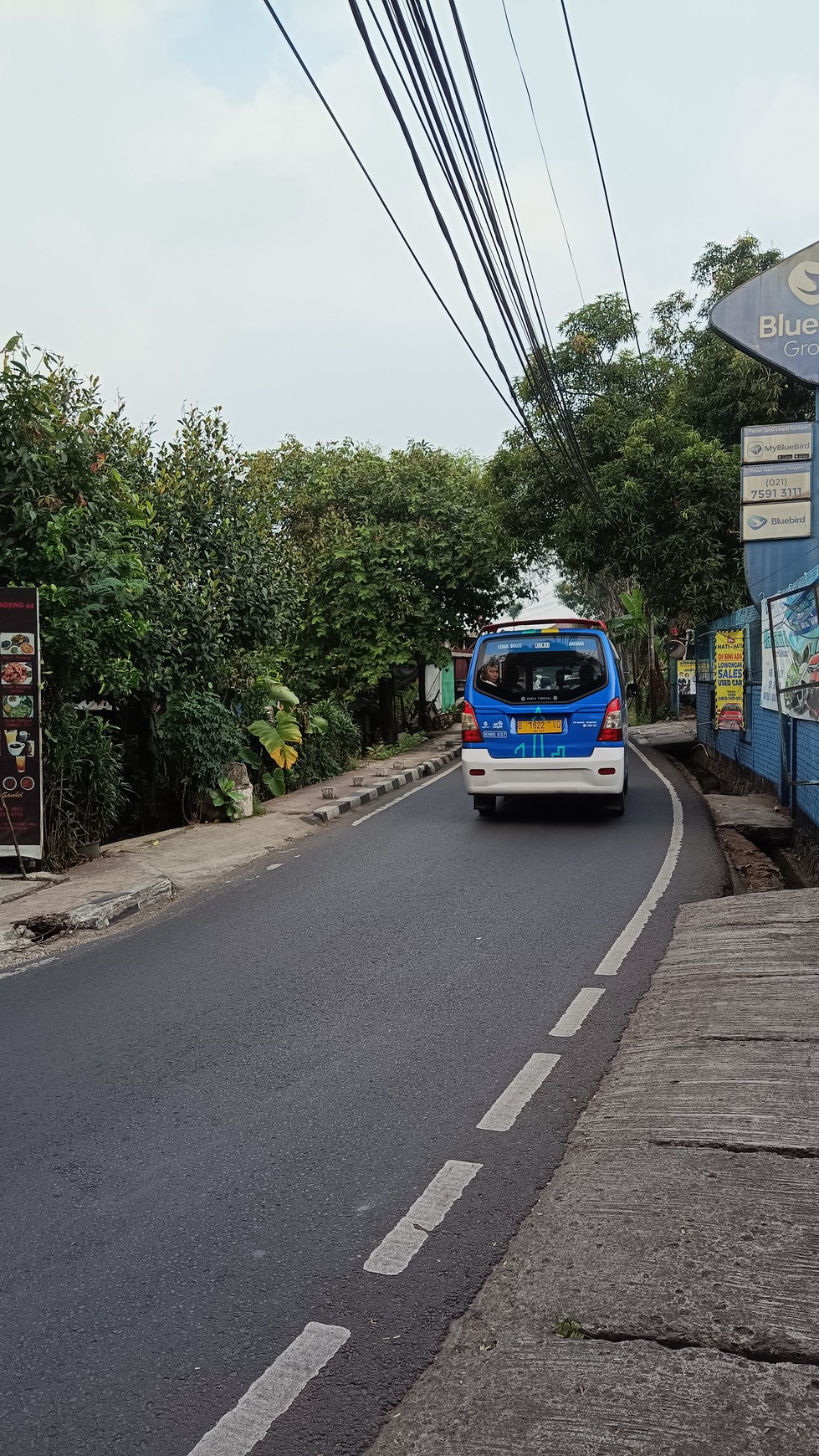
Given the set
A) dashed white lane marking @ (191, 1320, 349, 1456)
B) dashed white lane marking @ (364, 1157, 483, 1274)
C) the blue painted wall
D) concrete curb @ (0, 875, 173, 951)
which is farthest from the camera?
the blue painted wall

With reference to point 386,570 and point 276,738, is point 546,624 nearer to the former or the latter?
point 276,738

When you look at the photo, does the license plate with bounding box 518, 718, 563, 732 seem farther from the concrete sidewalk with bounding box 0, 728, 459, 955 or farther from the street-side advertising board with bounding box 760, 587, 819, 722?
the concrete sidewalk with bounding box 0, 728, 459, 955

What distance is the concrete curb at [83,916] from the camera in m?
7.55

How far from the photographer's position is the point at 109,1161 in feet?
12.8

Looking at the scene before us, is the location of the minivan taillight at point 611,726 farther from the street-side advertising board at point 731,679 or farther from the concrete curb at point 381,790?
the street-side advertising board at point 731,679

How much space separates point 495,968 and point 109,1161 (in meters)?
2.82

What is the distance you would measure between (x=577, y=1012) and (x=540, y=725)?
20.2 feet

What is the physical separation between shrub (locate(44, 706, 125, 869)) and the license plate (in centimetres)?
420

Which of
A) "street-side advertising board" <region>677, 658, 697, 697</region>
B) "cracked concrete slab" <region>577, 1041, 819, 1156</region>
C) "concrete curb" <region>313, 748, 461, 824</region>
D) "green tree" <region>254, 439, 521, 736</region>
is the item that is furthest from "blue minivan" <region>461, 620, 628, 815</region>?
"street-side advertising board" <region>677, 658, 697, 697</region>

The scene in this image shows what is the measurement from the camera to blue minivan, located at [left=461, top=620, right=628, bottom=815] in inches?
447

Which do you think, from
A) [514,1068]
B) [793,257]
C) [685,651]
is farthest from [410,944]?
[685,651]

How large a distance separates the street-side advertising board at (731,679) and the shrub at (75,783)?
867 cm

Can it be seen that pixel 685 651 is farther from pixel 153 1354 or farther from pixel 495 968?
pixel 153 1354

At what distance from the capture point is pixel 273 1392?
8.61 ft
